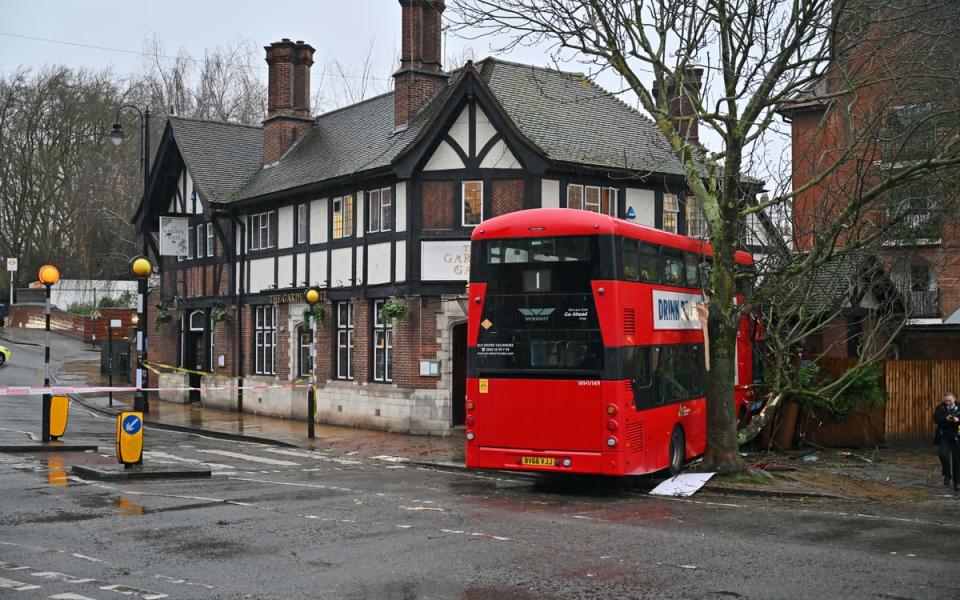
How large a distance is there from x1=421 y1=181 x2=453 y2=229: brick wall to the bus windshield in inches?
389

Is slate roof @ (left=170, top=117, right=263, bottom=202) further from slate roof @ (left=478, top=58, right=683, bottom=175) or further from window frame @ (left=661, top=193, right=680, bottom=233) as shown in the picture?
window frame @ (left=661, top=193, right=680, bottom=233)

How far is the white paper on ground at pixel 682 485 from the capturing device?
52.4ft

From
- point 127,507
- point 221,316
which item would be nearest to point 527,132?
point 221,316

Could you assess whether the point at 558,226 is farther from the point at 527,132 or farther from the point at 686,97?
the point at 527,132

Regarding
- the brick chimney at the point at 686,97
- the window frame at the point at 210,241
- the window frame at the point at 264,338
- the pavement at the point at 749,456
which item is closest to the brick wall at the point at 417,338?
the pavement at the point at 749,456

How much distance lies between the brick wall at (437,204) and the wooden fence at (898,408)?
381 inches

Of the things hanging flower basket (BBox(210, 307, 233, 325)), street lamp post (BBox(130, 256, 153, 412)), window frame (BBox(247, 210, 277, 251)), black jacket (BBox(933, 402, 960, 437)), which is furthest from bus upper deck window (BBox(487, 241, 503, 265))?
hanging flower basket (BBox(210, 307, 233, 325))

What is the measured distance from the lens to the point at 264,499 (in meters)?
14.7

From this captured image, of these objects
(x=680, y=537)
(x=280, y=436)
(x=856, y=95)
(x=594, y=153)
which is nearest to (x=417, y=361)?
(x=280, y=436)

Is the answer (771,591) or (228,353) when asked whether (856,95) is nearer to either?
(771,591)

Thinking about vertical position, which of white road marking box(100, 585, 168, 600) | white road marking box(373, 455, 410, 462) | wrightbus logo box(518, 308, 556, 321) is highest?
wrightbus logo box(518, 308, 556, 321)

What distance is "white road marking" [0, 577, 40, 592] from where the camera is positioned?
889cm

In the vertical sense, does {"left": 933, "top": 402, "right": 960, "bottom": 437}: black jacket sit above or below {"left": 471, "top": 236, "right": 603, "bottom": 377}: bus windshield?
below

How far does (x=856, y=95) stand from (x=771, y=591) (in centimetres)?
1028
